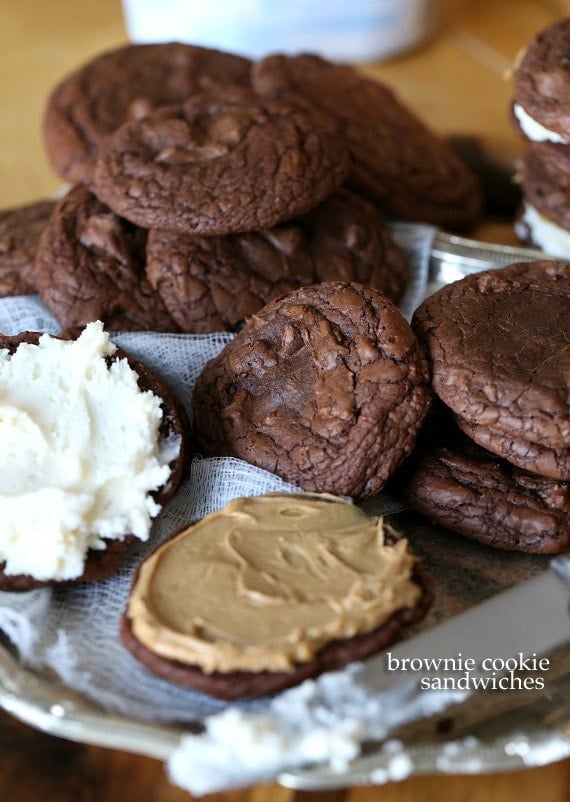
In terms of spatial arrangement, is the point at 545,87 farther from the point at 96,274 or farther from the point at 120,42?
the point at 120,42

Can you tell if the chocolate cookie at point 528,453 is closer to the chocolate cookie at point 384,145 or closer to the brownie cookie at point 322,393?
the brownie cookie at point 322,393

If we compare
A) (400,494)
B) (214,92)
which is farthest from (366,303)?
(214,92)

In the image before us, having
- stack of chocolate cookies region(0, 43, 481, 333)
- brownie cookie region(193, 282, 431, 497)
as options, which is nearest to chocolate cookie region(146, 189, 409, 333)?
stack of chocolate cookies region(0, 43, 481, 333)

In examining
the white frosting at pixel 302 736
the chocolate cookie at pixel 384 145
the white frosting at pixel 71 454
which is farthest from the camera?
the chocolate cookie at pixel 384 145

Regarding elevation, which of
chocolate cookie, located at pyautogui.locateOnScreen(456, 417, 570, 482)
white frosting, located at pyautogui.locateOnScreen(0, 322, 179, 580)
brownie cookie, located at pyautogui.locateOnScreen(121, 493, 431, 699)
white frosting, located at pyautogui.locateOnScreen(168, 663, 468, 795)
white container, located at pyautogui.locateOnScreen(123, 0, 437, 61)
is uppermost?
white container, located at pyautogui.locateOnScreen(123, 0, 437, 61)

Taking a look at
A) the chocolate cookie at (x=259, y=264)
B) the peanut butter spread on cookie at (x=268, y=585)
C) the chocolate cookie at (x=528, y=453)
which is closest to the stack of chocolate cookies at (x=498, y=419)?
the chocolate cookie at (x=528, y=453)

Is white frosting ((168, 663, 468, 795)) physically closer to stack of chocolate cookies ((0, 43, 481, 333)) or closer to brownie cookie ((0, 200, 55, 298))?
stack of chocolate cookies ((0, 43, 481, 333))
